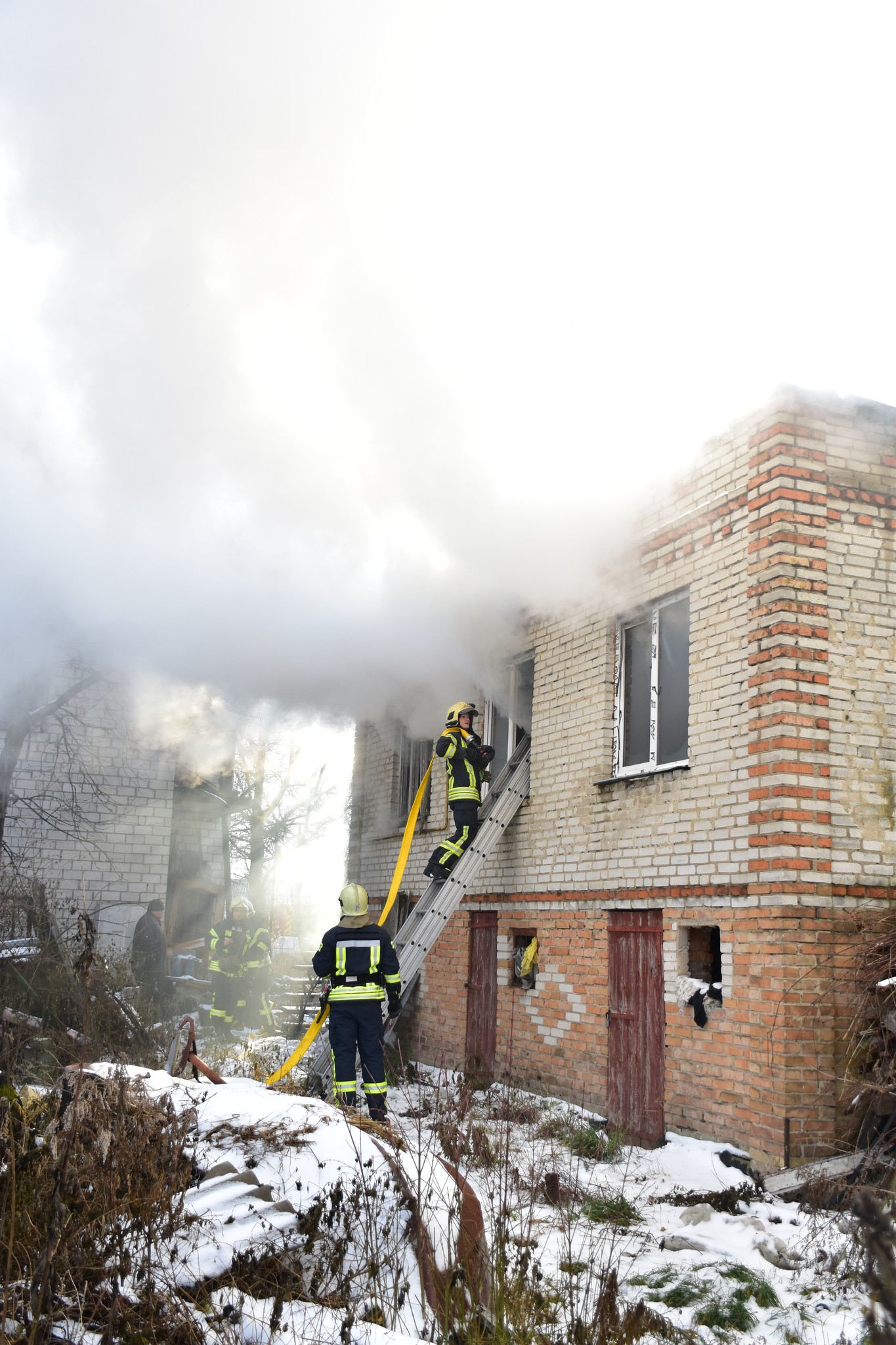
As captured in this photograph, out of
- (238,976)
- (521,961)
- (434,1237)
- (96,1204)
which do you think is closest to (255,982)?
(238,976)

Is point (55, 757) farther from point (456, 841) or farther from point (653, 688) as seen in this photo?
point (653, 688)

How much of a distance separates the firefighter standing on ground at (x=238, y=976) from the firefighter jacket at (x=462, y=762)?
4.31 meters

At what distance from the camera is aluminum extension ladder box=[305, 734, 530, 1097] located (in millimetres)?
8453

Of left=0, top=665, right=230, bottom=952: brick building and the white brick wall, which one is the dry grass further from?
the white brick wall

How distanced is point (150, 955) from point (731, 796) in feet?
26.3

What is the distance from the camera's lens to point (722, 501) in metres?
6.95

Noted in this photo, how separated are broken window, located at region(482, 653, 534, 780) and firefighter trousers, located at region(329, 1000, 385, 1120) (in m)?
3.38

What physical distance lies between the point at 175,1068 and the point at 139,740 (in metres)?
7.70

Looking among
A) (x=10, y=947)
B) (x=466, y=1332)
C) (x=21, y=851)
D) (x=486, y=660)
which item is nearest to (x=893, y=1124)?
(x=466, y=1332)

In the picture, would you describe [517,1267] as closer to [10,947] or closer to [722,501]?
[722,501]

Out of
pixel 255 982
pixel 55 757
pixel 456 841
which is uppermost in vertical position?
pixel 55 757

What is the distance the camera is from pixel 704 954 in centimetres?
670

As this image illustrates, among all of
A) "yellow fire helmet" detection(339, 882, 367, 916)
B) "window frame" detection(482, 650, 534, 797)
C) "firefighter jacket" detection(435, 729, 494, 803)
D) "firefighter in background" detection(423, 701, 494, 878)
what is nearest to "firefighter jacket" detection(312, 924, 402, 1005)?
"yellow fire helmet" detection(339, 882, 367, 916)

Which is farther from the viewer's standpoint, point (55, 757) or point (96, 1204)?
point (55, 757)
